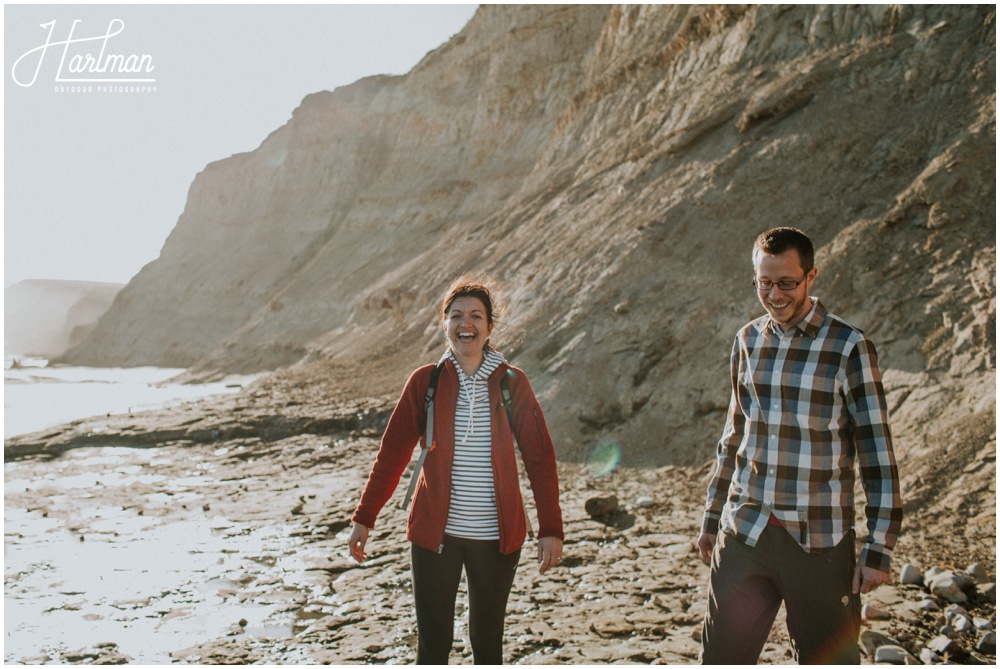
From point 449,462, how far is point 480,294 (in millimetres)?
730

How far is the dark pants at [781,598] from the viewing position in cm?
250

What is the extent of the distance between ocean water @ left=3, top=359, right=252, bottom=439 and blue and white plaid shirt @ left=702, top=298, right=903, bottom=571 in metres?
14.9

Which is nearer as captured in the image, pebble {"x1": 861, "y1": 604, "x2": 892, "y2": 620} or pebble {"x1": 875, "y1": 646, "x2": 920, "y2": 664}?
pebble {"x1": 875, "y1": 646, "x2": 920, "y2": 664}

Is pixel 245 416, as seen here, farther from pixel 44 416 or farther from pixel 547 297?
pixel 44 416

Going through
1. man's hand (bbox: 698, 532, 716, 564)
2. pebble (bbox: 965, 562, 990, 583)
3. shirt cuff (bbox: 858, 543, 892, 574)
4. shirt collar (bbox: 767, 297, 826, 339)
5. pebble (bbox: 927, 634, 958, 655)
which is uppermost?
shirt collar (bbox: 767, 297, 826, 339)

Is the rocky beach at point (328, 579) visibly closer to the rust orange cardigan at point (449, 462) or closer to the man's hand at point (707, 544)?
the man's hand at point (707, 544)

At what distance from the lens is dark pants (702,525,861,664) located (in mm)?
2504

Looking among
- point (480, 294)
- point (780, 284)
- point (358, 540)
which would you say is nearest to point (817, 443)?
point (780, 284)

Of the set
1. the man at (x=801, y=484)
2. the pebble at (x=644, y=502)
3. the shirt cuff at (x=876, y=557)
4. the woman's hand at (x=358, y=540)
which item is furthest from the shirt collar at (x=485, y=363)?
the pebble at (x=644, y=502)

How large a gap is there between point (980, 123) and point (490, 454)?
9893 millimetres

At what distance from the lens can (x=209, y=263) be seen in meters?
49.1

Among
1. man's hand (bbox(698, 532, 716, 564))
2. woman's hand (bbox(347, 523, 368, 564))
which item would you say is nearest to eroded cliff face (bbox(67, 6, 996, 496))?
man's hand (bbox(698, 532, 716, 564))

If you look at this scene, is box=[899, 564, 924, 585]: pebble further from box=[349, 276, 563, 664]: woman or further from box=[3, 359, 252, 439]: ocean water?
box=[3, 359, 252, 439]: ocean water

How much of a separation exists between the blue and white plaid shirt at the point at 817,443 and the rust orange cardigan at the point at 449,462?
0.75 meters
